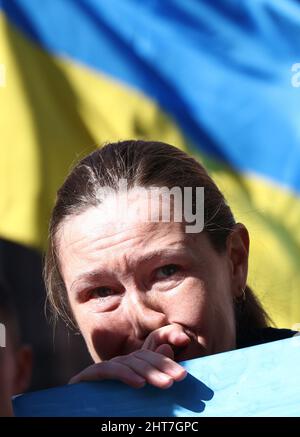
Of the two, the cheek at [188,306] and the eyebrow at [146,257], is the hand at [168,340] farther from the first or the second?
the eyebrow at [146,257]

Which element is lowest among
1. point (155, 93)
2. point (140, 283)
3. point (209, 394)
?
point (209, 394)

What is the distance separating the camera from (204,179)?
167cm

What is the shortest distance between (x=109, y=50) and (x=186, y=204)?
1.02 meters

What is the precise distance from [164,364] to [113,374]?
0.25ft

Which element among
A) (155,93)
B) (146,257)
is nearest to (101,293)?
(146,257)

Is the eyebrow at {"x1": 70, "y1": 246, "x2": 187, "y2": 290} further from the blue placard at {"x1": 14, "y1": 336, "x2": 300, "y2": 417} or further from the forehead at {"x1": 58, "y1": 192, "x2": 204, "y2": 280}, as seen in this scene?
the blue placard at {"x1": 14, "y1": 336, "x2": 300, "y2": 417}

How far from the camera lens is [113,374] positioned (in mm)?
1208

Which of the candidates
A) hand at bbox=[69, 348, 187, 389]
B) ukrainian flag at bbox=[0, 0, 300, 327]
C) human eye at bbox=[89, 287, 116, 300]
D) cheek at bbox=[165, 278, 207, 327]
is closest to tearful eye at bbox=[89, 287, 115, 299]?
human eye at bbox=[89, 287, 116, 300]

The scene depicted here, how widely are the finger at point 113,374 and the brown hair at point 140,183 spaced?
0.38 m

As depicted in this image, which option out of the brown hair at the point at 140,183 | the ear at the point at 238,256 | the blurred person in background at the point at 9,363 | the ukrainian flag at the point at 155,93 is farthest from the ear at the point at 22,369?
the ukrainian flag at the point at 155,93

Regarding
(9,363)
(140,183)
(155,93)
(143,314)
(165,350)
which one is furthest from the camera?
(155,93)

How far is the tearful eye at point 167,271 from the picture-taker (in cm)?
146

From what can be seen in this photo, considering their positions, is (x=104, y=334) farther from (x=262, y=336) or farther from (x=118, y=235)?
(x=262, y=336)

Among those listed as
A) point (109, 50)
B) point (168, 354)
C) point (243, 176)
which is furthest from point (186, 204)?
point (109, 50)
